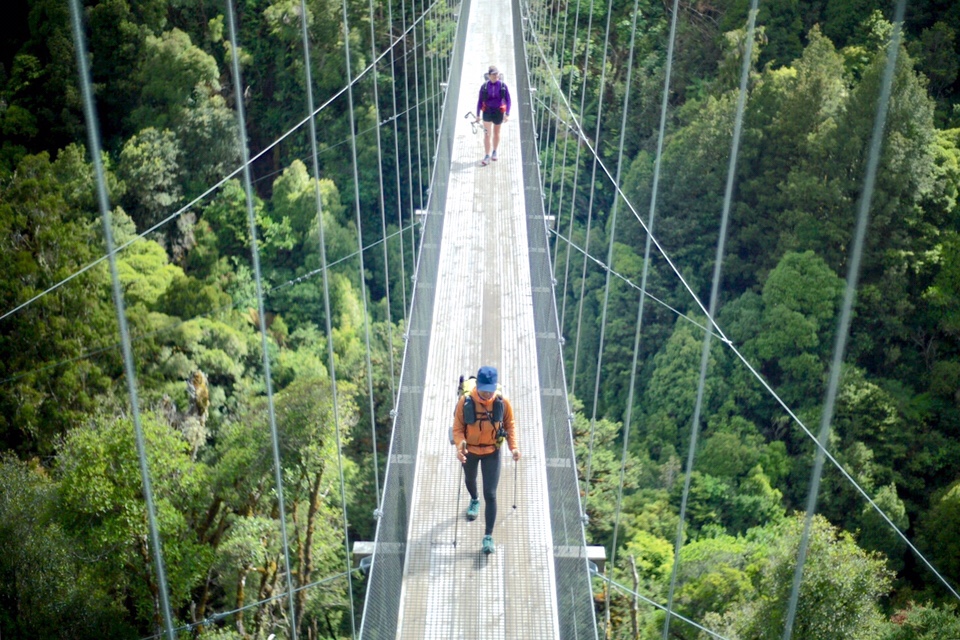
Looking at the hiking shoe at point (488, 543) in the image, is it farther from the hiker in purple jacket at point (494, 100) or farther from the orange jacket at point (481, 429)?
the hiker in purple jacket at point (494, 100)

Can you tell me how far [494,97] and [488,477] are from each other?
4188 mm

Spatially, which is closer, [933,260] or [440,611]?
[440,611]

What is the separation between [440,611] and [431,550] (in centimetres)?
29

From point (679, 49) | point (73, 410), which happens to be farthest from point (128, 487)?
point (679, 49)

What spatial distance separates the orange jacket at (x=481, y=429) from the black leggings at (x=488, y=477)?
0.04m

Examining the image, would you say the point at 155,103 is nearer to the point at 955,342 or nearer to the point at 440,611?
the point at 955,342

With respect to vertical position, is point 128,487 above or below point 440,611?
below

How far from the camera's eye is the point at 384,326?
14.8 metres

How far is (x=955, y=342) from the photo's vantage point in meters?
13.3

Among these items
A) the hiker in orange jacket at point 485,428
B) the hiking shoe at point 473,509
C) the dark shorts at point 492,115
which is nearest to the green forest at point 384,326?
the dark shorts at point 492,115

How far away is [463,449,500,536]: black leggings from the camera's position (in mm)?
3598

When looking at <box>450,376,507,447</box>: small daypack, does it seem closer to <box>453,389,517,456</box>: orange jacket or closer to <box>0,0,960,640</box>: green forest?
<box>453,389,517,456</box>: orange jacket

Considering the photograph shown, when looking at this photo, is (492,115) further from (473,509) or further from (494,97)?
(473,509)

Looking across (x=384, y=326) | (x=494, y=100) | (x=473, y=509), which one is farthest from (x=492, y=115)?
(x=384, y=326)
